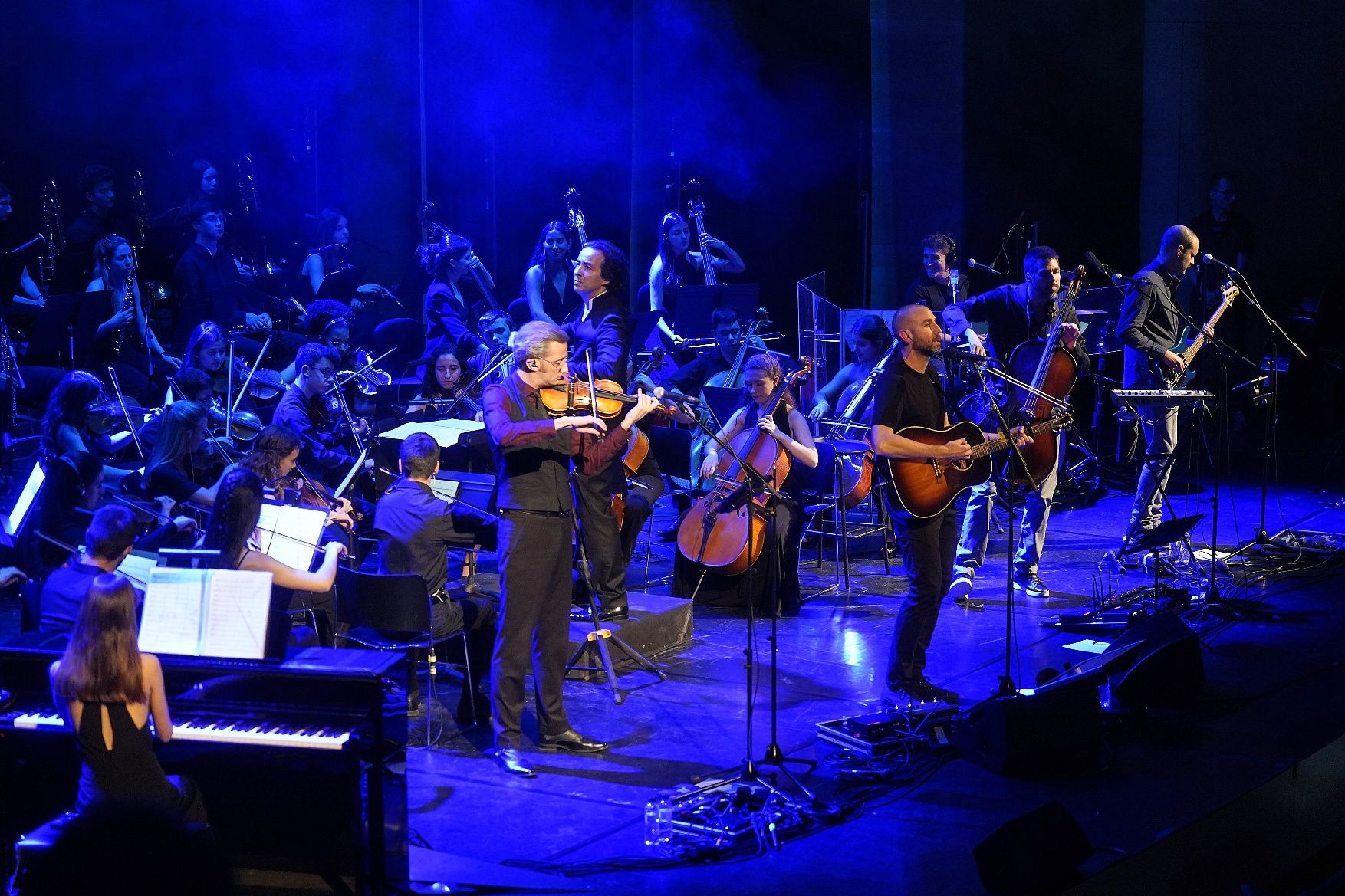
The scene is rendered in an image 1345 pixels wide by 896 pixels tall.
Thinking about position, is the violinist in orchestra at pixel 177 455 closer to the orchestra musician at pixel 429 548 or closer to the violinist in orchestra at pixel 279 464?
the violinist in orchestra at pixel 279 464

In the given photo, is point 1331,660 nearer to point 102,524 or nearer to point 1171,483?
point 1171,483

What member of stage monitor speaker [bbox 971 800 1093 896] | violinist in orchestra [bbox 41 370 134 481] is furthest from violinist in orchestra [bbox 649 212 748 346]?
stage monitor speaker [bbox 971 800 1093 896]

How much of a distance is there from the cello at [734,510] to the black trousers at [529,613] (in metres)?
1.98

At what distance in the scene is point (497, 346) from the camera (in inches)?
404

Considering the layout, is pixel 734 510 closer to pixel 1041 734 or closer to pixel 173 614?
pixel 1041 734

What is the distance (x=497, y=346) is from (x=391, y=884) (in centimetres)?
661

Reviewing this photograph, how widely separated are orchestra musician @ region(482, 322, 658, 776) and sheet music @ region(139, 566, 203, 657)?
1.39 metres

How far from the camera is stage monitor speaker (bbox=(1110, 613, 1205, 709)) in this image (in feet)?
18.9

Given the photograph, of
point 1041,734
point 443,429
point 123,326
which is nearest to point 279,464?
point 443,429

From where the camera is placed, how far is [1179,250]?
28.1ft

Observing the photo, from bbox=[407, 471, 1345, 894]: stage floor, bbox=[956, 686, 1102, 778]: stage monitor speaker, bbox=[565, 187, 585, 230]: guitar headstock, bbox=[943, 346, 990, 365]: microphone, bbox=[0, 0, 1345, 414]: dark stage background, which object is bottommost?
bbox=[407, 471, 1345, 894]: stage floor

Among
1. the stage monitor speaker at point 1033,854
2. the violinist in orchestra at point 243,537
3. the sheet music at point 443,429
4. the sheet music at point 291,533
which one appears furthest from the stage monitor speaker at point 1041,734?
the sheet music at point 443,429

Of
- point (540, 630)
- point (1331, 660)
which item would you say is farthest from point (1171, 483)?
point (540, 630)

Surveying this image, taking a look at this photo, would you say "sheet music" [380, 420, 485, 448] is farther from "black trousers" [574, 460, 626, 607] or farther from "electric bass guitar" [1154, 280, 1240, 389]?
"electric bass guitar" [1154, 280, 1240, 389]
